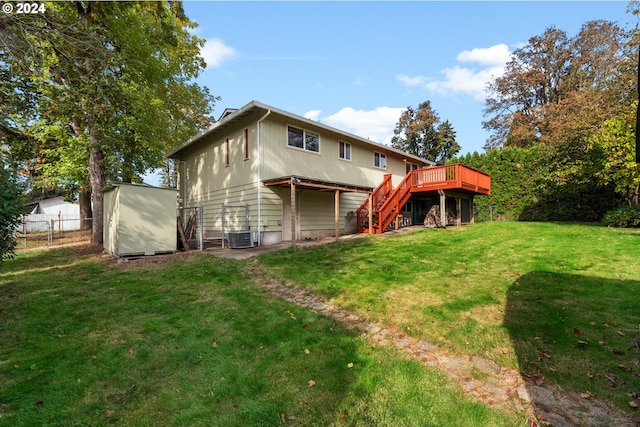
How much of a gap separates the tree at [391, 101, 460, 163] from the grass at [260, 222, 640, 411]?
28.6m

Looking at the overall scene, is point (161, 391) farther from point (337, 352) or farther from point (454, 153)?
point (454, 153)

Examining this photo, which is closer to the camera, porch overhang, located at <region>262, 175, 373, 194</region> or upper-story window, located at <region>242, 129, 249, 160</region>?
porch overhang, located at <region>262, 175, 373, 194</region>

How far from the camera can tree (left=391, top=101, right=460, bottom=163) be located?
35.6 metres

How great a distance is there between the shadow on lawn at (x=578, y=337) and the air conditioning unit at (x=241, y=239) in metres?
8.58

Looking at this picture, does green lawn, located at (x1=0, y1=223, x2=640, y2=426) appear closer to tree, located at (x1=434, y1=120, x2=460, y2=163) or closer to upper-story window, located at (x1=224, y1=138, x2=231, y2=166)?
upper-story window, located at (x1=224, y1=138, x2=231, y2=166)

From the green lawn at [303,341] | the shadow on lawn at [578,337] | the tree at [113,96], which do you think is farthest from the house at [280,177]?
the shadow on lawn at [578,337]

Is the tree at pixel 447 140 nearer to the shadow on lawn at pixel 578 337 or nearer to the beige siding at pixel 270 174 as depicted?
the beige siding at pixel 270 174

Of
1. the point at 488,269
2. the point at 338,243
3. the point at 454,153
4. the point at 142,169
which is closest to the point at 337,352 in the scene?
the point at 488,269

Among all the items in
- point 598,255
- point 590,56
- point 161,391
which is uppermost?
point 590,56

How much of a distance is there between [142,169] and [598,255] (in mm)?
20075

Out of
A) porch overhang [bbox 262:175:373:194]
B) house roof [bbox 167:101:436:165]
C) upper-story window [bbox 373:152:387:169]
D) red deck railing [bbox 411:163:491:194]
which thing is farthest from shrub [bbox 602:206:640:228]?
porch overhang [bbox 262:175:373:194]

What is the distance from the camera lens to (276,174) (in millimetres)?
11828

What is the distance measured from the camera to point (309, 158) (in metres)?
13.0

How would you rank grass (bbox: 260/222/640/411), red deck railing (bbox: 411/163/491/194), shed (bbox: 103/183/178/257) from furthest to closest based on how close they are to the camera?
red deck railing (bbox: 411/163/491/194), shed (bbox: 103/183/178/257), grass (bbox: 260/222/640/411)
